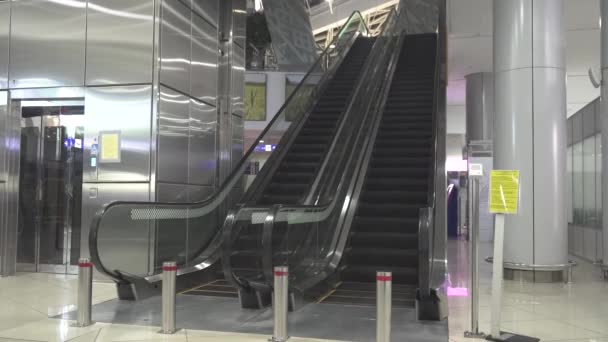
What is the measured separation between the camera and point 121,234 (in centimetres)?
701

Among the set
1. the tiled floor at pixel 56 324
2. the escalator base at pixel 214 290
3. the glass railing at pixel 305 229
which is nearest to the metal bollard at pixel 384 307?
the tiled floor at pixel 56 324

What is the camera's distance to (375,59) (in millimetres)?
12148

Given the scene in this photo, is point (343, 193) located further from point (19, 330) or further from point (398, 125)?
point (19, 330)

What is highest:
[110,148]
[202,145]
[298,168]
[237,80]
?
[237,80]

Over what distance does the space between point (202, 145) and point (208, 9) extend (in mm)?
2232

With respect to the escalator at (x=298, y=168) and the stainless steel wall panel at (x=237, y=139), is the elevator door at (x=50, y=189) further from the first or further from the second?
the escalator at (x=298, y=168)

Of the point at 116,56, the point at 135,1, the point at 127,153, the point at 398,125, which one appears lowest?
the point at 127,153

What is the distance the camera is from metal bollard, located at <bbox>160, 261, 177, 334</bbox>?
497 centimetres

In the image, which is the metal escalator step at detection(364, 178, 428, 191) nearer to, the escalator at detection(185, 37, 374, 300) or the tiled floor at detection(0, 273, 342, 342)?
the escalator at detection(185, 37, 374, 300)

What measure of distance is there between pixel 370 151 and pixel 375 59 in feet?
11.5

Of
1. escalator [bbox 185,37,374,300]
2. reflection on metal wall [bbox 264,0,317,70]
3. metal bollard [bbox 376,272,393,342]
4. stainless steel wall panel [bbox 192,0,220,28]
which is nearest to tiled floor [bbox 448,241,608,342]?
metal bollard [bbox 376,272,393,342]

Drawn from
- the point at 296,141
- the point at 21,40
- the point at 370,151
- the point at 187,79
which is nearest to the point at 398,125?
the point at 370,151

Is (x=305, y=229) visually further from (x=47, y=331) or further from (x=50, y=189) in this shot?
(x=50, y=189)

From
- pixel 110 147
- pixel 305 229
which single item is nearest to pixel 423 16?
pixel 110 147
